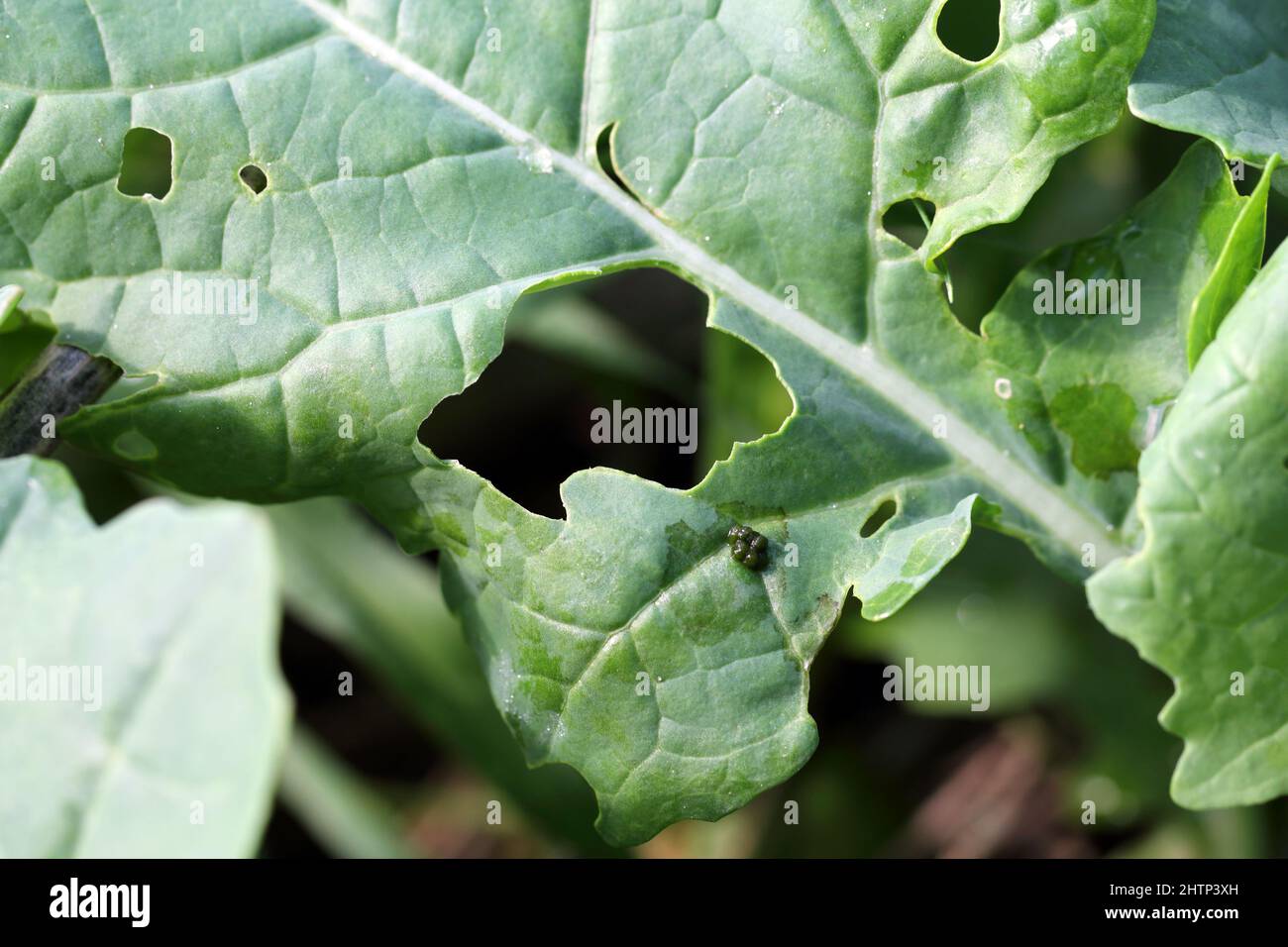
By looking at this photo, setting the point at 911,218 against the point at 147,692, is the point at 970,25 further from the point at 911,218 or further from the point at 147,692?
the point at 147,692

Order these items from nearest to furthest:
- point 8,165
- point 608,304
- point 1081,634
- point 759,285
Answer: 1. point 8,165
2. point 759,285
3. point 1081,634
4. point 608,304

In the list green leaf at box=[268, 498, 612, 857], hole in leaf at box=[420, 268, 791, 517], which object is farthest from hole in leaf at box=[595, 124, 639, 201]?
green leaf at box=[268, 498, 612, 857]

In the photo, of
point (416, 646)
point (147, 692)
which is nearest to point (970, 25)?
point (147, 692)

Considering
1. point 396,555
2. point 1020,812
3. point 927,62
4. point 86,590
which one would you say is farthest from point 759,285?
point 1020,812

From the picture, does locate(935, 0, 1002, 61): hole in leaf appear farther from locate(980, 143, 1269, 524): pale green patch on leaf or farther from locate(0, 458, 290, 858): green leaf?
locate(0, 458, 290, 858): green leaf

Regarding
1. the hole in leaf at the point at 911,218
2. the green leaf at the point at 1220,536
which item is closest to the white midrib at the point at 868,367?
the hole in leaf at the point at 911,218

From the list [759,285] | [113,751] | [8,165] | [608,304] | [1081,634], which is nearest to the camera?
[113,751]
